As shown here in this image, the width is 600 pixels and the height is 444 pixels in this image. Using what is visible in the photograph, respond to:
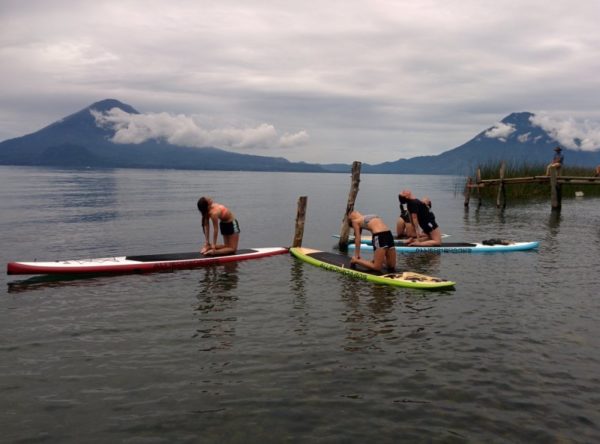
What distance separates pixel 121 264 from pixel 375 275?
8840 millimetres

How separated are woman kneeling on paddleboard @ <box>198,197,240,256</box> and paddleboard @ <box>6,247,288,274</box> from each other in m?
0.32

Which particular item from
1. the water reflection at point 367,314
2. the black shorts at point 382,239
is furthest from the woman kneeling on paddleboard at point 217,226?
the black shorts at point 382,239

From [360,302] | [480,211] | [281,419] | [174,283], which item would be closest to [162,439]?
[281,419]

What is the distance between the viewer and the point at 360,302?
12836 mm

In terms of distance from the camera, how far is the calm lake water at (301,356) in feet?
21.6

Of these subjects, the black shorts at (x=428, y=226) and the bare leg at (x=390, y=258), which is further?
the black shorts at (x=428, y=226)

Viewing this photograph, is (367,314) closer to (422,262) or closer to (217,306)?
(217,306)

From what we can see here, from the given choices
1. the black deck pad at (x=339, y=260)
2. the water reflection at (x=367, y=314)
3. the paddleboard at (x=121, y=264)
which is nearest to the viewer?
the water reflection at (x=367, y=314)

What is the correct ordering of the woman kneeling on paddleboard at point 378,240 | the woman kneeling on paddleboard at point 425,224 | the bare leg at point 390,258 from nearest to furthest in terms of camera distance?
the woman kneeling on paddleboard at point 378,240 < the bare leg at point 390,258 < the woman kneeling on paddleboard at point 425,224

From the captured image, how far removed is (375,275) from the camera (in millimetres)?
14977

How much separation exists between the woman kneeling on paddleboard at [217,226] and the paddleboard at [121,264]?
1.05ft

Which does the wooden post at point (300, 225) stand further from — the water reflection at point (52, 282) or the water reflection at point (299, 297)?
the water reflection at point (52, 282)

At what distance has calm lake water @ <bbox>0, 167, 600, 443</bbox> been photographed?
658cm

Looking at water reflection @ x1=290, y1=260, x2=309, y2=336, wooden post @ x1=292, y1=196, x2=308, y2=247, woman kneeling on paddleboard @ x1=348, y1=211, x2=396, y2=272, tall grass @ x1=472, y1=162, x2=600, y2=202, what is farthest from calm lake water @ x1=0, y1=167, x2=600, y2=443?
tall grass @ x1=472, y1=162, x2=600, y2=202
